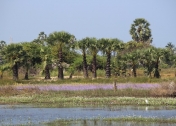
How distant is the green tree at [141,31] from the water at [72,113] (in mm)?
84041

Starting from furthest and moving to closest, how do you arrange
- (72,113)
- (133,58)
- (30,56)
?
(133,58) < (30,56) < (72,113)

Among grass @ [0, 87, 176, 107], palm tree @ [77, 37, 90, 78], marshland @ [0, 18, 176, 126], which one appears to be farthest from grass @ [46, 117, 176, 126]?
palm tree @ [77, 37, 90, 78]

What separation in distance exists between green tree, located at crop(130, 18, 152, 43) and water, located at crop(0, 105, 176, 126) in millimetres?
84041

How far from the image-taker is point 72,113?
2817 cm

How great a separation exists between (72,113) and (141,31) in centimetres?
8862

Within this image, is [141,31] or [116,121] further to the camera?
[141,31]

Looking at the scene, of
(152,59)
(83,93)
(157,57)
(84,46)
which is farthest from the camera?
(84,46)

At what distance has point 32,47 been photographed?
7431 centimetres

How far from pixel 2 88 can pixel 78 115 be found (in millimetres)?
18604

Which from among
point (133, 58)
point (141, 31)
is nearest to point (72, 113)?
point (133, 58)

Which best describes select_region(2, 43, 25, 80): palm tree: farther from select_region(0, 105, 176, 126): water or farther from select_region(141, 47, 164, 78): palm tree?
select_region(0, 105, 176, 126): water

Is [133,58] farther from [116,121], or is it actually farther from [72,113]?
[116,121]

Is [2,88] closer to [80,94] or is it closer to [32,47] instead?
[80,94]

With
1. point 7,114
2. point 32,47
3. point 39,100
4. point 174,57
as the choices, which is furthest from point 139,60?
point 7,114
